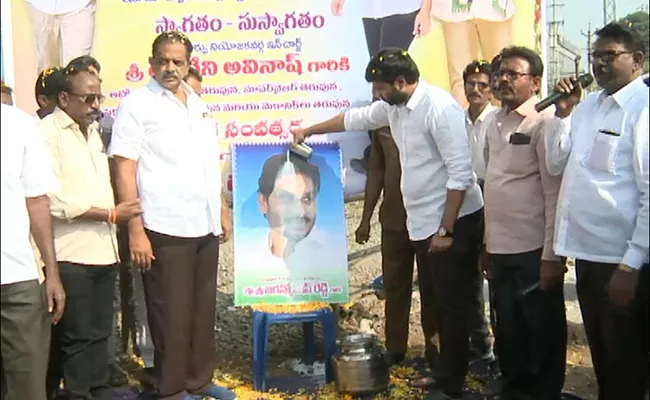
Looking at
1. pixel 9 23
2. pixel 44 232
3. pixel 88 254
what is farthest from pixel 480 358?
pixel 9 23

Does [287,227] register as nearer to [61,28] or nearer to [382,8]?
[382,8]

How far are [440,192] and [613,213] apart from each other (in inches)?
43.4

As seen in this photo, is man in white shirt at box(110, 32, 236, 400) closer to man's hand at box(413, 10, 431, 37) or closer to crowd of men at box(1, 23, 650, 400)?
crowd of men at box(1, 23, 650, 400)

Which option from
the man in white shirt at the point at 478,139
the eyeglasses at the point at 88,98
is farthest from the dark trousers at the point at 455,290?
the eyeglasses at the point at 88,98

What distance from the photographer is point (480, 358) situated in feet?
15.5

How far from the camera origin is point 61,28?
4.76 metres

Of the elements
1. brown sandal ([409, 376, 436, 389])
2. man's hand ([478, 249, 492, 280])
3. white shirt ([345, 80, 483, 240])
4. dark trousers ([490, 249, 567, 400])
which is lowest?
brown sandal ([409, 376, 436, 389])

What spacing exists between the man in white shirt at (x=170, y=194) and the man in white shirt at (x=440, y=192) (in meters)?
0.98

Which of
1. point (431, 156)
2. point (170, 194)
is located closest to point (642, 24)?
point (431, 156)

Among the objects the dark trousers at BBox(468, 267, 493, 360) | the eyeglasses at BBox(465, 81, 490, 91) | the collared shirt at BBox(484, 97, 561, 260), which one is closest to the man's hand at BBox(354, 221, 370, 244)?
the dark trousers at BBox(468, 267, 493, 360)

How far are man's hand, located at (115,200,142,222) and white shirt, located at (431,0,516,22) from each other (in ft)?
7.57

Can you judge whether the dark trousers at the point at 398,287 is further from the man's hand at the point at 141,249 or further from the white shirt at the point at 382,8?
the man's hand at the point at 141,249

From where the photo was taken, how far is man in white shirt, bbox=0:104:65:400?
284cm

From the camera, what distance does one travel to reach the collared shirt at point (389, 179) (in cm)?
464
